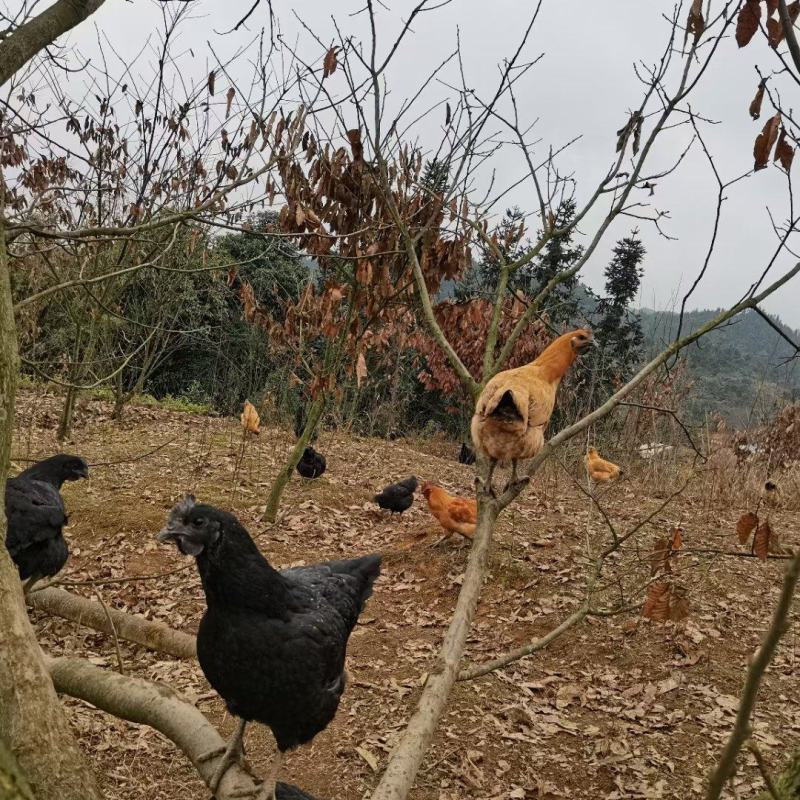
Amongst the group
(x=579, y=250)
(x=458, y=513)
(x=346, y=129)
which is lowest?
(x=458, y=513)

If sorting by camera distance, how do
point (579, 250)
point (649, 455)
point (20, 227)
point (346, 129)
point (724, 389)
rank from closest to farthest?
1. point (20, 227)
2. point (346, 129)
3. point (649, 455)
4. point (579, 250)
5. point (724, 389)

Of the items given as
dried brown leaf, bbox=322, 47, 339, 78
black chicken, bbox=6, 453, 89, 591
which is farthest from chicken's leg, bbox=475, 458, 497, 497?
black chicken, bbox=6, 453, 89, 591

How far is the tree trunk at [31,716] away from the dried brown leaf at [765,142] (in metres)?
2.34

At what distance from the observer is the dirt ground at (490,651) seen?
3.71 metres

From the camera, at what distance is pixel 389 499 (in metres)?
7.98

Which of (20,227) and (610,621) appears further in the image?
(610,621)

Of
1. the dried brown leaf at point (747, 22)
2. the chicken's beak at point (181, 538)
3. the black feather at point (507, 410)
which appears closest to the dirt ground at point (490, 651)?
the black feather at point (507, 410)

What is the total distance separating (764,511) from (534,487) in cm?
312

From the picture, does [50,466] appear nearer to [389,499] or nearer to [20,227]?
[20,227]

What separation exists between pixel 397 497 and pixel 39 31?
637cm

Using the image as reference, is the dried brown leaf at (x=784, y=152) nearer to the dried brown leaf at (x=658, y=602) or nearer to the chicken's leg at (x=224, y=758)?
the dried brown leaf at (x=658, y=602)

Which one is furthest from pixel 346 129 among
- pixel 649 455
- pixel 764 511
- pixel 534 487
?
pixel 649 455

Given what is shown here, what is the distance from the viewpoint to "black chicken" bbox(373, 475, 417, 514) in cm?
796

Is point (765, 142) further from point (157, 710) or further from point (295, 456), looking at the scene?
point (295, 456)
